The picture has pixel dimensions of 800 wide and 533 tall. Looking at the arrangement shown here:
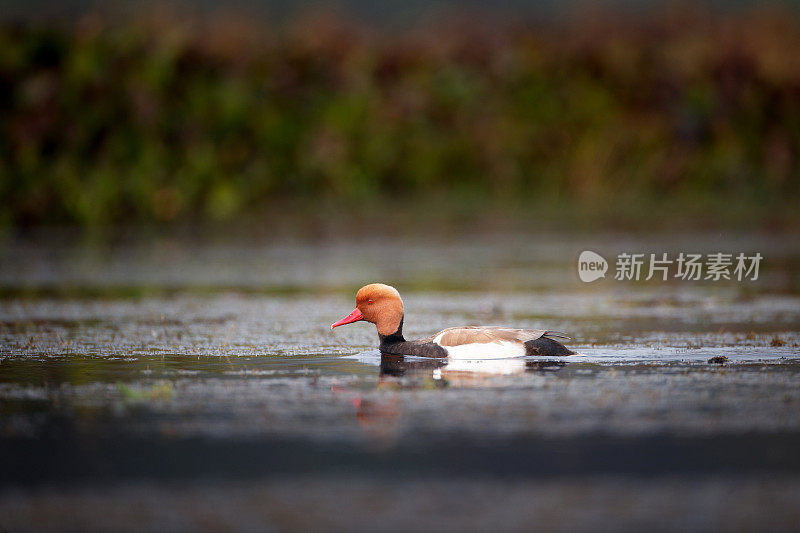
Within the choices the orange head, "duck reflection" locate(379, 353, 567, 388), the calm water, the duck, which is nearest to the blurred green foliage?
the calm water

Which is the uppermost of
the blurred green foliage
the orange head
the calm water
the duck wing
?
the blurred green foliage

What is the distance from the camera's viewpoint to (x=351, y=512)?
15.7ft

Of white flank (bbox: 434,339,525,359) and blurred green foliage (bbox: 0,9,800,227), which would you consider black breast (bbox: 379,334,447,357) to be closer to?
white flank (bbox: 434,339,525,359)

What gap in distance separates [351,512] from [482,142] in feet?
58.0

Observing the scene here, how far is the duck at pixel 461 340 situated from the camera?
26.5 ft

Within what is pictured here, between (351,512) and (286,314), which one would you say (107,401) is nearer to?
(351,512)

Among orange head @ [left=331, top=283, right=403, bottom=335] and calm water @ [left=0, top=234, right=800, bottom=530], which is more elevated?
orange head @ [left=331, top=283, right=403, bottom=335]

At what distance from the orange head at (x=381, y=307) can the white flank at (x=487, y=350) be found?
42 centimetres

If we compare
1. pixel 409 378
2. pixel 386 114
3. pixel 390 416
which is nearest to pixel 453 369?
pixel 409 378

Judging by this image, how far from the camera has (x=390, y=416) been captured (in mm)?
6344

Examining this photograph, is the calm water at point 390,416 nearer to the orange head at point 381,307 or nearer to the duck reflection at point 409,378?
the duck reflection at point 409,378

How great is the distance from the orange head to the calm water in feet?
0.74

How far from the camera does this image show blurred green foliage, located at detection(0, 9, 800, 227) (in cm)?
2106

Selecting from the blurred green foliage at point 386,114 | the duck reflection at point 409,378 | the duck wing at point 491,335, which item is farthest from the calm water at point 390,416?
the blurred green foliage at point 386,114
